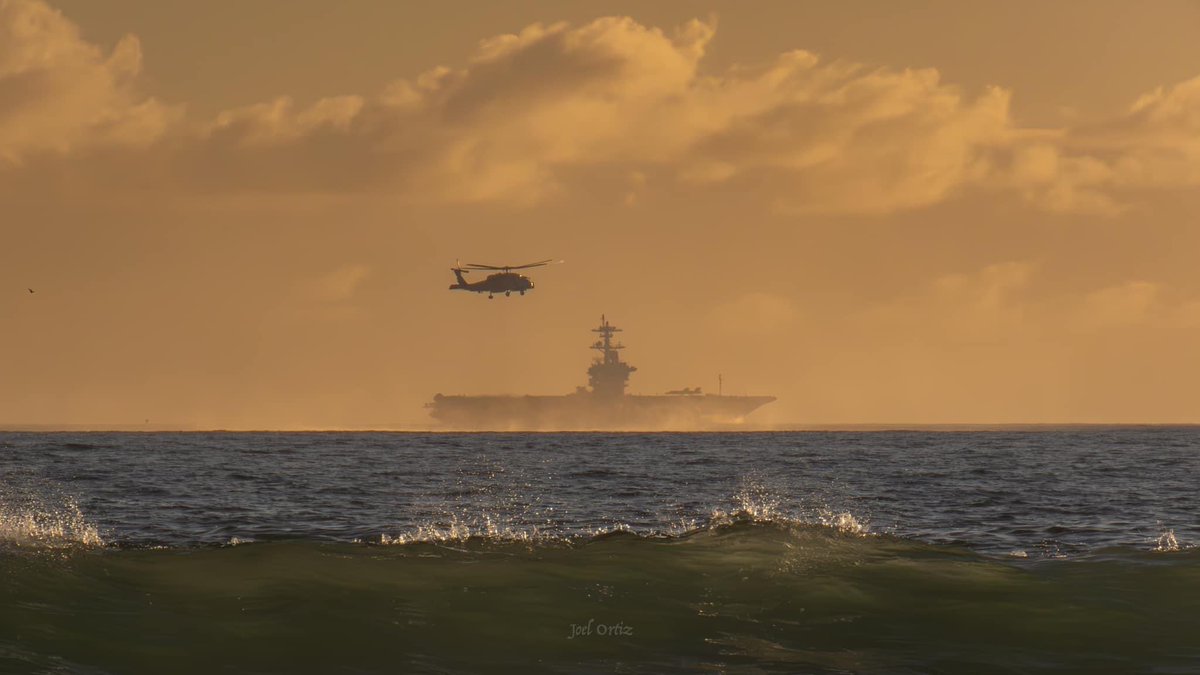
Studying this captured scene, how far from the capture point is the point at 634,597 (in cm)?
2166

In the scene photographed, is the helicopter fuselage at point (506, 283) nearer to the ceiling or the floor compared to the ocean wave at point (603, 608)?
nearer to the ceiling

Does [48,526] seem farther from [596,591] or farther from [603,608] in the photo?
[603,608]

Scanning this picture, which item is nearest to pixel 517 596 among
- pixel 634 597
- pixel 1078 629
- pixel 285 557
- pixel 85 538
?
pixel 634 597

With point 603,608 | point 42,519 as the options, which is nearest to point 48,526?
point 42,519

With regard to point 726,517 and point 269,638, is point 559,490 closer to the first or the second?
point 726,517

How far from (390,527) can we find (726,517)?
8996 millimetres

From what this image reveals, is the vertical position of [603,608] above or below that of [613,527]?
below
